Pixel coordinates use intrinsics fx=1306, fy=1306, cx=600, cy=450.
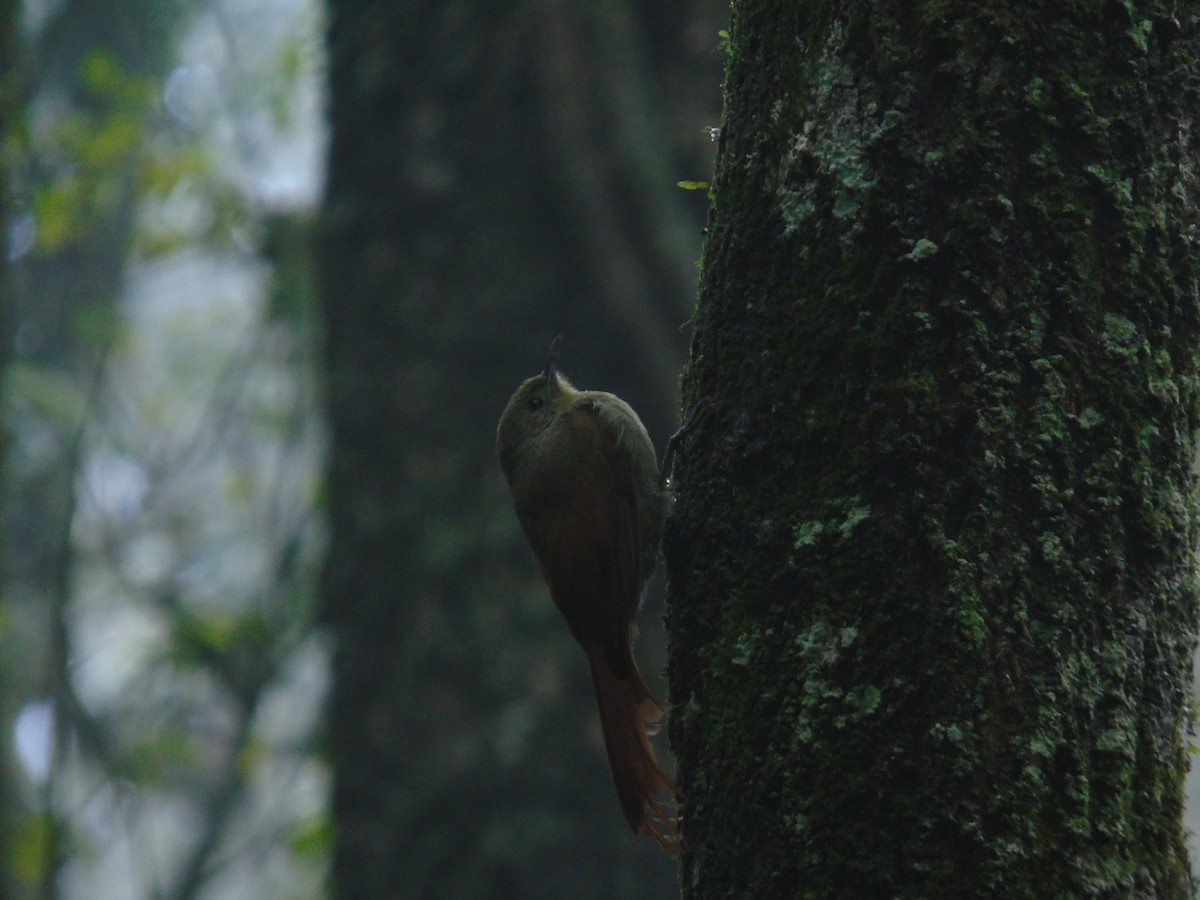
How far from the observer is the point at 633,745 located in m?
3.23

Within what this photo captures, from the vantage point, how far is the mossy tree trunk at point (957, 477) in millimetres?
1699

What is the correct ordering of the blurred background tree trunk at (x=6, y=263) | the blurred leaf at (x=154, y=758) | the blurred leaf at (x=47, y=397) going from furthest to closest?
the blurred leaf at (x=154, y=758), the blurred leaf at (x=47, y=397), the blurred background tree trunk at (x=6, y=263)

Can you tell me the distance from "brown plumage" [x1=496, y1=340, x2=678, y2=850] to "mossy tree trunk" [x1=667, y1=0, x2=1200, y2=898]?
1.51m

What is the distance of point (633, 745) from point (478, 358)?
393 centimetres

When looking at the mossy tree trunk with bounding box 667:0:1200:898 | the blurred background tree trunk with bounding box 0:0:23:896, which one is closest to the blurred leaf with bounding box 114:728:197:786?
the blurred background tree trunk with bounding box 0:0:23:896

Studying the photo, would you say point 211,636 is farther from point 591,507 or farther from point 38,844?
point 591,507

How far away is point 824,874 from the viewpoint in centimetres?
172

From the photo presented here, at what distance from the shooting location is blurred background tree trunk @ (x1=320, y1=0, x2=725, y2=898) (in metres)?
6.33

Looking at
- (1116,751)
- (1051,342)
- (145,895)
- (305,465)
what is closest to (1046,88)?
(1051,342)

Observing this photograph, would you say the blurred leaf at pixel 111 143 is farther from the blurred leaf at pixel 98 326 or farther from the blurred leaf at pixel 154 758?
the blurred leaf at pixel 154 758

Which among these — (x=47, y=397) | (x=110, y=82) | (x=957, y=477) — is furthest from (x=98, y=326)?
(x=957, y=477)

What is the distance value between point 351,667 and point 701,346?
4837mm

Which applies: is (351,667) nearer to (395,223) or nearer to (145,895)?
(395,223)

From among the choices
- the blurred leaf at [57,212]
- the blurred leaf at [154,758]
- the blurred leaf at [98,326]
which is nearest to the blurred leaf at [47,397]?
the blurred leaf at [98,326]
